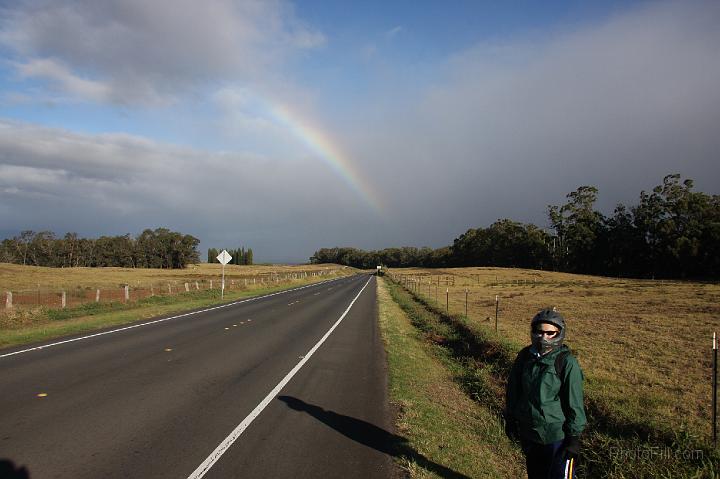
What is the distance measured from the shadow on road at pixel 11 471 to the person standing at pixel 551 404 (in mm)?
4562

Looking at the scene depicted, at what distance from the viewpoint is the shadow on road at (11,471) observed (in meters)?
4.25

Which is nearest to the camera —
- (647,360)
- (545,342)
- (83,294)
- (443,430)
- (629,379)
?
(545,342)

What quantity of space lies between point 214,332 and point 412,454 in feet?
33.7

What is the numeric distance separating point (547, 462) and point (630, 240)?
313 feet

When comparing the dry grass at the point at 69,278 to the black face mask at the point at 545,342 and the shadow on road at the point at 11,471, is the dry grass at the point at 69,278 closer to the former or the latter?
the shadow on road at the point at 11,471

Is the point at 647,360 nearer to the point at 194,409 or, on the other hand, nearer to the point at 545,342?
the point at 545,342

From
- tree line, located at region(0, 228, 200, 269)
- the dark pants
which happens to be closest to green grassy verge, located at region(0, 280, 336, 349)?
the dark pants

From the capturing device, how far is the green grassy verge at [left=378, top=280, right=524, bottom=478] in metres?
4.92

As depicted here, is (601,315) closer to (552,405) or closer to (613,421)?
(613,421)

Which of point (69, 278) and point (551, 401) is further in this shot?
point (69, 278)

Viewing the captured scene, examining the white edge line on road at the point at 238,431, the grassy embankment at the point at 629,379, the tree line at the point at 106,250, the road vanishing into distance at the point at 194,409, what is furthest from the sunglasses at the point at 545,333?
the tree line at the point at 106,250

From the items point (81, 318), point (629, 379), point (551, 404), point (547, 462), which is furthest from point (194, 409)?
point (81, 318)

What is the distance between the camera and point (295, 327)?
1575cm

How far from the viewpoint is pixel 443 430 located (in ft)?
19.6
